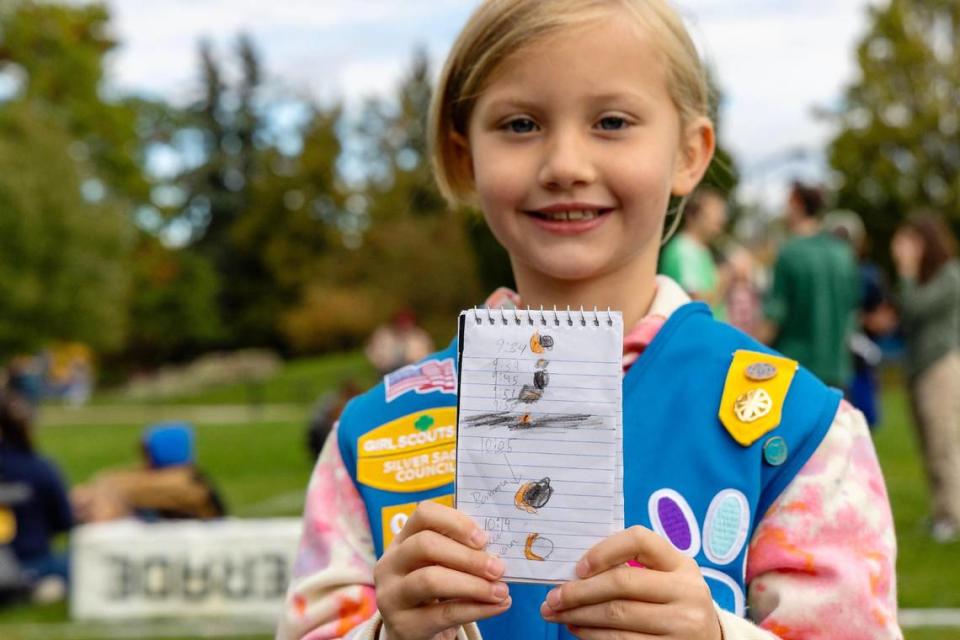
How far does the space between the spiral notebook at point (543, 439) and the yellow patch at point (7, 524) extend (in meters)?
6.80

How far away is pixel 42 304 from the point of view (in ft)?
117

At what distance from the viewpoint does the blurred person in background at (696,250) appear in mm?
5953

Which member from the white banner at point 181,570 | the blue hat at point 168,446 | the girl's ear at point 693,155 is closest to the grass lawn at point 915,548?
the girl's ear at point 693,155

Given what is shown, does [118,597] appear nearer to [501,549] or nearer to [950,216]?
[501,549]

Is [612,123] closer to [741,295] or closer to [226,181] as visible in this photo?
[741,295]

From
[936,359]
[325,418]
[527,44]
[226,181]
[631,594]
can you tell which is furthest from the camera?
[226,181]

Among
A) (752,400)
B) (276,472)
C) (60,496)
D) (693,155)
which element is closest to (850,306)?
(60,496)

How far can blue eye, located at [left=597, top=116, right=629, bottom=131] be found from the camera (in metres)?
1.60

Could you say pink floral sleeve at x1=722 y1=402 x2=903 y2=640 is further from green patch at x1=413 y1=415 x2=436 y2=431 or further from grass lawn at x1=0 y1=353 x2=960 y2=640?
grass lawn at x1=0 y1=353 x2=960 y2=640

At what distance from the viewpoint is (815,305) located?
6426 millimetres

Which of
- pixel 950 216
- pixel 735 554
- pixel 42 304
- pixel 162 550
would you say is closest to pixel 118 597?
pixel 162 550

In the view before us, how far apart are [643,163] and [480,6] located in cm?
35

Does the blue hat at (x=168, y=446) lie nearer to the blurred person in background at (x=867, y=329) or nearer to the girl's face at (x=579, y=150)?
the blurred person in background at (x=867, y=329)

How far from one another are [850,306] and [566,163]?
5335mm
